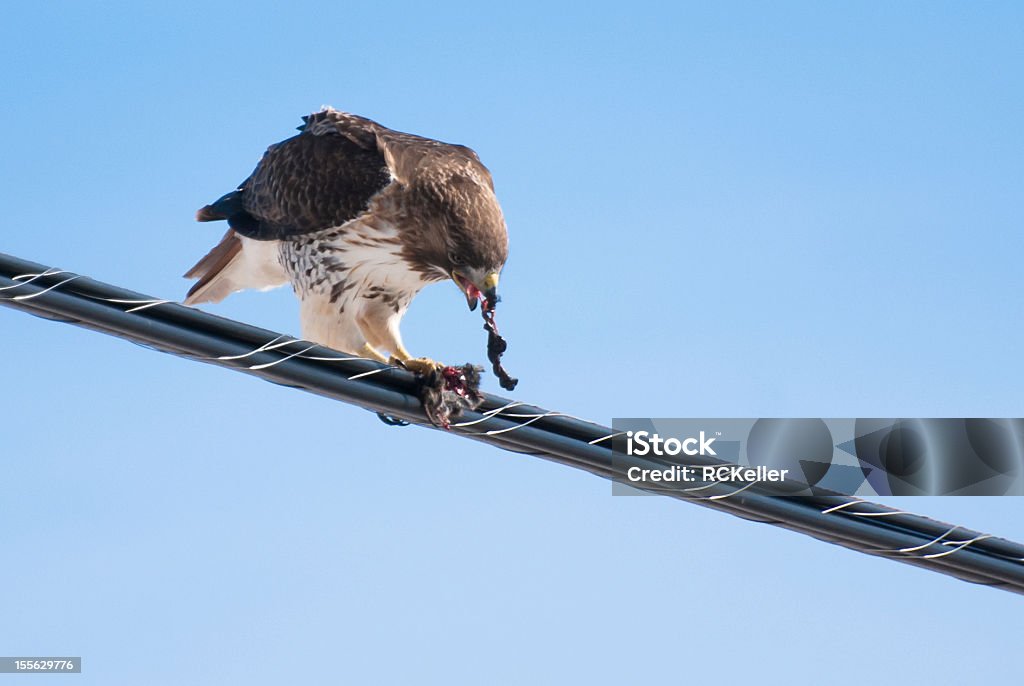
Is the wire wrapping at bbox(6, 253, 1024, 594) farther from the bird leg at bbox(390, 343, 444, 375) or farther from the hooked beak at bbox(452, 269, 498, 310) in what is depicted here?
the hooked beak at bbox(452, 269, 498, 310)

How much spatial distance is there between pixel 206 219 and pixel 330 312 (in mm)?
1450

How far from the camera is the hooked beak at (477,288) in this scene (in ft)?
22.2

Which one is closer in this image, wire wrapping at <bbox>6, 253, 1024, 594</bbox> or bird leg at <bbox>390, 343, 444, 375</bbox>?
wire wrapping at <bbox>6, 253, 1024, 594</bbox>

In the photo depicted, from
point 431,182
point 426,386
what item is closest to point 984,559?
point 426,386

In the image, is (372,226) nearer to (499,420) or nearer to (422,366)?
(422,366)

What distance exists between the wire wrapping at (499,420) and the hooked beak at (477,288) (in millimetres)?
1820

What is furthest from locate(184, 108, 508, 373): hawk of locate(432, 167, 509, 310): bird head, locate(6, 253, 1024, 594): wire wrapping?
locate(6, 253, 1024, 594): wire wrapping

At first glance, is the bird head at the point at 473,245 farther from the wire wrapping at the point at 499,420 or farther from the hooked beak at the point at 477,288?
the wire wrapping at the point at 499,420

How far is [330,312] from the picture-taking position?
716 cm

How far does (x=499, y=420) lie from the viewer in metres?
4.78

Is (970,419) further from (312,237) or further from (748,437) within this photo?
(312,237)

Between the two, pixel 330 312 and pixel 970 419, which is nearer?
pixel 970 419

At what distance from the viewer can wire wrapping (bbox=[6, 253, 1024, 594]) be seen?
4.09 metres

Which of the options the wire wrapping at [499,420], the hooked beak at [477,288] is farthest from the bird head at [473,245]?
the wire wrapping at [499,420]
